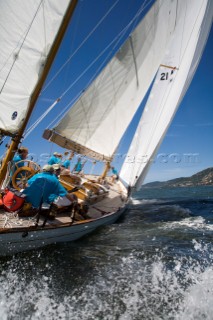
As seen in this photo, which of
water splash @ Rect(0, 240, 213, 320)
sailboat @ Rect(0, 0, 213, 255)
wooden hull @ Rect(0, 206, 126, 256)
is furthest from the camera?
sailboat @ Rect(0, 0, 213, 255)

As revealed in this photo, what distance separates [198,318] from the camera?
3820 mm

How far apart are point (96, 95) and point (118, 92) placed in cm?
140

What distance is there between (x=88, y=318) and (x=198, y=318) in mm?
1669

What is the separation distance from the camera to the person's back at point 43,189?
21.5ft

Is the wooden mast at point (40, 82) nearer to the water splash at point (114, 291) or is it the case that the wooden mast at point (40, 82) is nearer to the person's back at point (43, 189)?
the person's back at point (43, 189)

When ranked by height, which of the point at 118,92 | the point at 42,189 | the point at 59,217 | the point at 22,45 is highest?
the point at 118,92

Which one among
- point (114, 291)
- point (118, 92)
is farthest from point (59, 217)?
Result: point (118, 92)

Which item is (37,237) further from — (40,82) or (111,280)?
(40,82)

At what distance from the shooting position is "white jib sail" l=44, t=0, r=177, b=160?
38.8ft

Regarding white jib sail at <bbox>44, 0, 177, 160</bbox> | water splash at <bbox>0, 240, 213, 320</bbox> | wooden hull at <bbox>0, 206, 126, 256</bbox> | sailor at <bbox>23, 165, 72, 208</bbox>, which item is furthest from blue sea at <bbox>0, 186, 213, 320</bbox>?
white jib sail at <bbox>44, 0, 177, 160</bbox>

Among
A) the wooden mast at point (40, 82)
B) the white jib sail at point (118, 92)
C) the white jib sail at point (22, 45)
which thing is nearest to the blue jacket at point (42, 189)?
the wooden mast at point (40, 82)

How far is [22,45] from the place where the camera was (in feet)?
24.1

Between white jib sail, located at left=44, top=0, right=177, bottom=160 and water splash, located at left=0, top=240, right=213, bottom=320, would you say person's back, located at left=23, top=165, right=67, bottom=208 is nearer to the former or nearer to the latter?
water splash, located at left=0, top=240, right=213, bottom=320

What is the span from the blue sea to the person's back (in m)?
1.30
